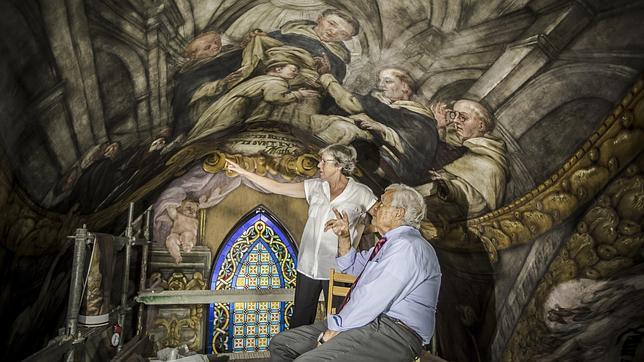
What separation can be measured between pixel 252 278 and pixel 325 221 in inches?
112

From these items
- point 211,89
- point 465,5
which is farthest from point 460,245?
point 211,89

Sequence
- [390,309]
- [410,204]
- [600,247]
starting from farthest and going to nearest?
[600,247] < [410,204] < [390,309]

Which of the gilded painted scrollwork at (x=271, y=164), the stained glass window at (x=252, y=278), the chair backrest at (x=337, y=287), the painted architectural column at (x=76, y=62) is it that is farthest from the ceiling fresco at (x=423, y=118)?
the stained glass window at (x=252, y=278)

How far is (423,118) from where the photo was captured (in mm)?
3973

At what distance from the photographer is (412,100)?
3.86 meters

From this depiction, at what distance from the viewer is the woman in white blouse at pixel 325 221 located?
4.04m

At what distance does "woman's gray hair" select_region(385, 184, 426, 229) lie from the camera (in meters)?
2.67

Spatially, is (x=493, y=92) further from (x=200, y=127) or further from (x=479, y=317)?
(x=200, y=127)

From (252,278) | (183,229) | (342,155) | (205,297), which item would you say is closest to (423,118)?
(342,155)

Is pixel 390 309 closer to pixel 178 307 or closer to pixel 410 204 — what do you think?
pixel 410 204

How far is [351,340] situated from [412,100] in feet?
7.72

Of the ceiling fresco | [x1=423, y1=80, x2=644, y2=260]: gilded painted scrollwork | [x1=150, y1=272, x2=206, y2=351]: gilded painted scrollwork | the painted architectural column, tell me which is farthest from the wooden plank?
the painted architectural column

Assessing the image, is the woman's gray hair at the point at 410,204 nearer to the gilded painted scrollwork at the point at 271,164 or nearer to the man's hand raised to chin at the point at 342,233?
the man's hand raised to chin at the point at 342,233

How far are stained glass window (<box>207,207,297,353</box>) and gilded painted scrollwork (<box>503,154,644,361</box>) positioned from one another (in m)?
3.77
